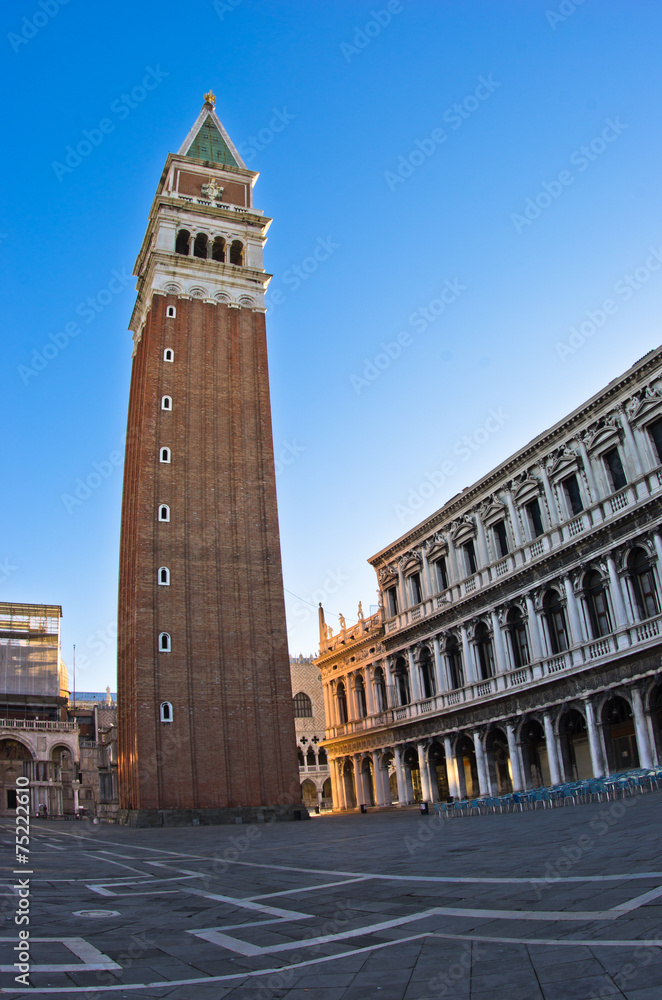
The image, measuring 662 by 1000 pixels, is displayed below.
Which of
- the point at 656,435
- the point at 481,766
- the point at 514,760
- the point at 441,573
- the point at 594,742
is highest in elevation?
the point at 656,435

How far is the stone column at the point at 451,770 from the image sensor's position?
3734cm

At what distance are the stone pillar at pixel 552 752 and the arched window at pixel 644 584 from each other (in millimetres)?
6612

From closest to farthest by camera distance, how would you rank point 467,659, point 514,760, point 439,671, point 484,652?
1. point 514,760
2. point 484,652
3. point 467,659
4. point 439,671

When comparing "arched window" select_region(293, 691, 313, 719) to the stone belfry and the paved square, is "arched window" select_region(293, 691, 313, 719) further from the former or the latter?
the paved square

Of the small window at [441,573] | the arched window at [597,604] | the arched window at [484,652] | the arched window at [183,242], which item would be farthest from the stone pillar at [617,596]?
the arched window at [183,242]

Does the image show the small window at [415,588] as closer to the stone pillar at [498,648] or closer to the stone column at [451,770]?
the stone column at [451,770]

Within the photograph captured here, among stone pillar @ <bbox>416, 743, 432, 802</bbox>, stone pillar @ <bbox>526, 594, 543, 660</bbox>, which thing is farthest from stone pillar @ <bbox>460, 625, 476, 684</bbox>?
stone pillar @ <bbox>416, 743, 432, 802</bbox>

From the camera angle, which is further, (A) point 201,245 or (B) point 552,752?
(A) point 201,245

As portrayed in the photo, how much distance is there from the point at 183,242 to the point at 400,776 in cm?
3498

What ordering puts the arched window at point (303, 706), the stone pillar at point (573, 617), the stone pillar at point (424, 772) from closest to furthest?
the stone pillar at point (573, 617) → the stone pillar at point (424, 772) → the arched window at point (303, 706)

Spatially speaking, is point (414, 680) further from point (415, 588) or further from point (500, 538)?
point (500, 538)

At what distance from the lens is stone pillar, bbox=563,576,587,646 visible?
29.8 meters

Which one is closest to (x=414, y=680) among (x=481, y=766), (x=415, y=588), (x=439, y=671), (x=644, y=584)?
(x=439, y=671)

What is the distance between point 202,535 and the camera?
4009cm
